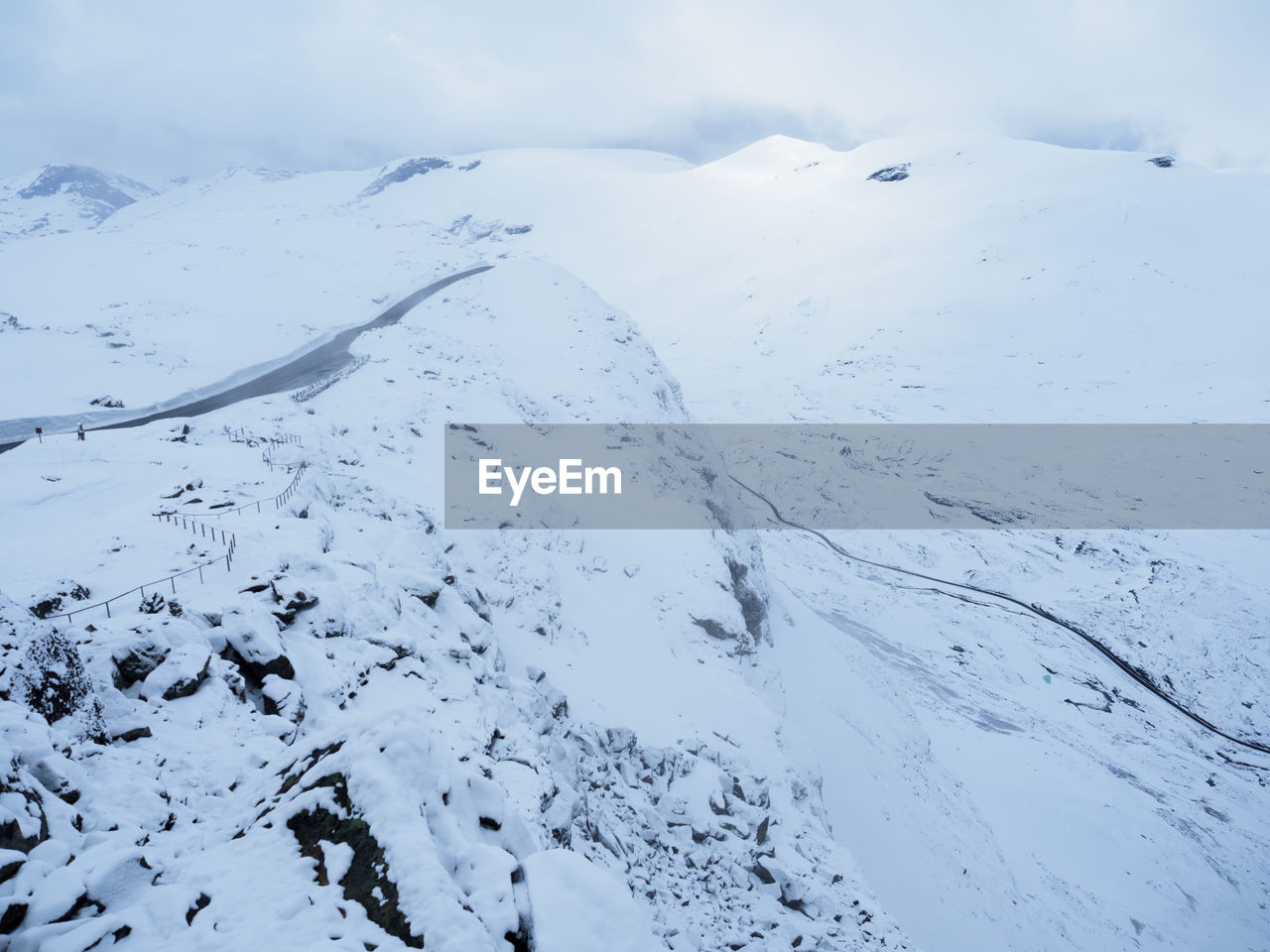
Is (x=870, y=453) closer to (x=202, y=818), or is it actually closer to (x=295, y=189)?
Answer: (x=202, y=818)

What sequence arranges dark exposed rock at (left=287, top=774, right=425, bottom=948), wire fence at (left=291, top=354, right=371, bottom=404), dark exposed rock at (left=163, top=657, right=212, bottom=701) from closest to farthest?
dark exposed rock at (left=287, top=774, right=425, bottom=948) → dark exposed rock at (left=163, top=657, right=212, bottom=701) → wire fence at (left=291, top=354, right=371, bottom=404)

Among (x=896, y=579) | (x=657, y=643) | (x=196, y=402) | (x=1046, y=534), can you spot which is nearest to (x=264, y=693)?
(x=657, y=643)

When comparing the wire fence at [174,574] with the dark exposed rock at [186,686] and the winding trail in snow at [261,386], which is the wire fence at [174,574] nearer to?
the dark exposed rock at [186,686]

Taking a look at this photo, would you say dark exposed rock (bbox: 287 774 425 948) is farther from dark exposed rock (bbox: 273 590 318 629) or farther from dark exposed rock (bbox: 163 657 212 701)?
dark exposed rock (bbox: 273 590 318 629)

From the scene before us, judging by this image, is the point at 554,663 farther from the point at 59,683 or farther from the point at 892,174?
→ the point at 892,174

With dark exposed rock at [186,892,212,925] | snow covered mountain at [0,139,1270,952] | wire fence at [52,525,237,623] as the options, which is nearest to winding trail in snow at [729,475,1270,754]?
snow covered mountain at [0,139,1270,952]

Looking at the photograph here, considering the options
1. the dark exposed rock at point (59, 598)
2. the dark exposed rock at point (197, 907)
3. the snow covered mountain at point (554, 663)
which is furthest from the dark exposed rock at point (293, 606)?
the dark exposed rock at point (197, 907)
